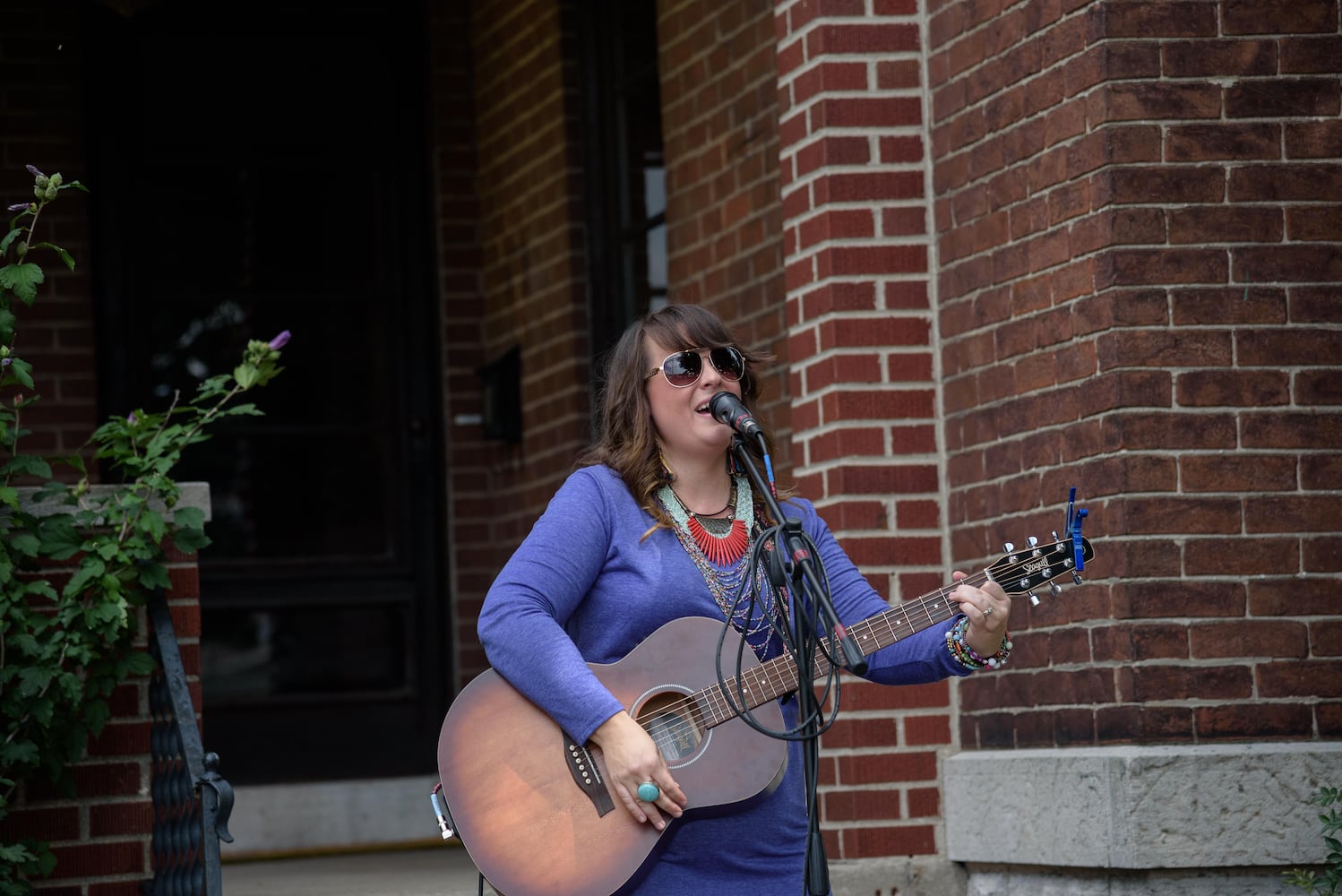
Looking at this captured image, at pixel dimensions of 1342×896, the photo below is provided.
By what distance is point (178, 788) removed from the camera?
14.4 ft

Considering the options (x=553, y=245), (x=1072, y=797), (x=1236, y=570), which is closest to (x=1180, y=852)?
(x=1072, y=797)

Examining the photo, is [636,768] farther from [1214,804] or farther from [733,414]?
[1214,804]

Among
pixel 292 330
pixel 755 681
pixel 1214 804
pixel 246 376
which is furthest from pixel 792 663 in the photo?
pixel 292 330

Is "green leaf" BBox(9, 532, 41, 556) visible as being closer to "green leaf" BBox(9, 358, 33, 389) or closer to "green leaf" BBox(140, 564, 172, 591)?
"green leaf" BBox(140, 564, 172, 591)

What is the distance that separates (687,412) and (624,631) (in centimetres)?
42

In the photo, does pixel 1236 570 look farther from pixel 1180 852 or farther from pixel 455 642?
pixel 455 642

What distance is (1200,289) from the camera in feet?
14.1

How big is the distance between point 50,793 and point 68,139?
386cm

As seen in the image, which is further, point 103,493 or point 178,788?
point 103,493

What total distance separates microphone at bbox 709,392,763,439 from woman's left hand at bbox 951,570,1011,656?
456 millimetres

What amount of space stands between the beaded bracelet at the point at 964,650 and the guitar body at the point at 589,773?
0.35m

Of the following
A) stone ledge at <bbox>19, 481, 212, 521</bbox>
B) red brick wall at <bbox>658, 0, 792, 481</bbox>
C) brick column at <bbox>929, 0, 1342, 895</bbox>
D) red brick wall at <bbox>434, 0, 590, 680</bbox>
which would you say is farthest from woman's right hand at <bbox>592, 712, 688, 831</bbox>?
red brick wall at <bbox>434, 0, 590, 680</bbox>

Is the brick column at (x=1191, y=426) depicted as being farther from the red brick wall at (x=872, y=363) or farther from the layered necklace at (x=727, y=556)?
the layered necklace at (x=727, y=556)

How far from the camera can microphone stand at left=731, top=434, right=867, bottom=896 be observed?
2979mm
